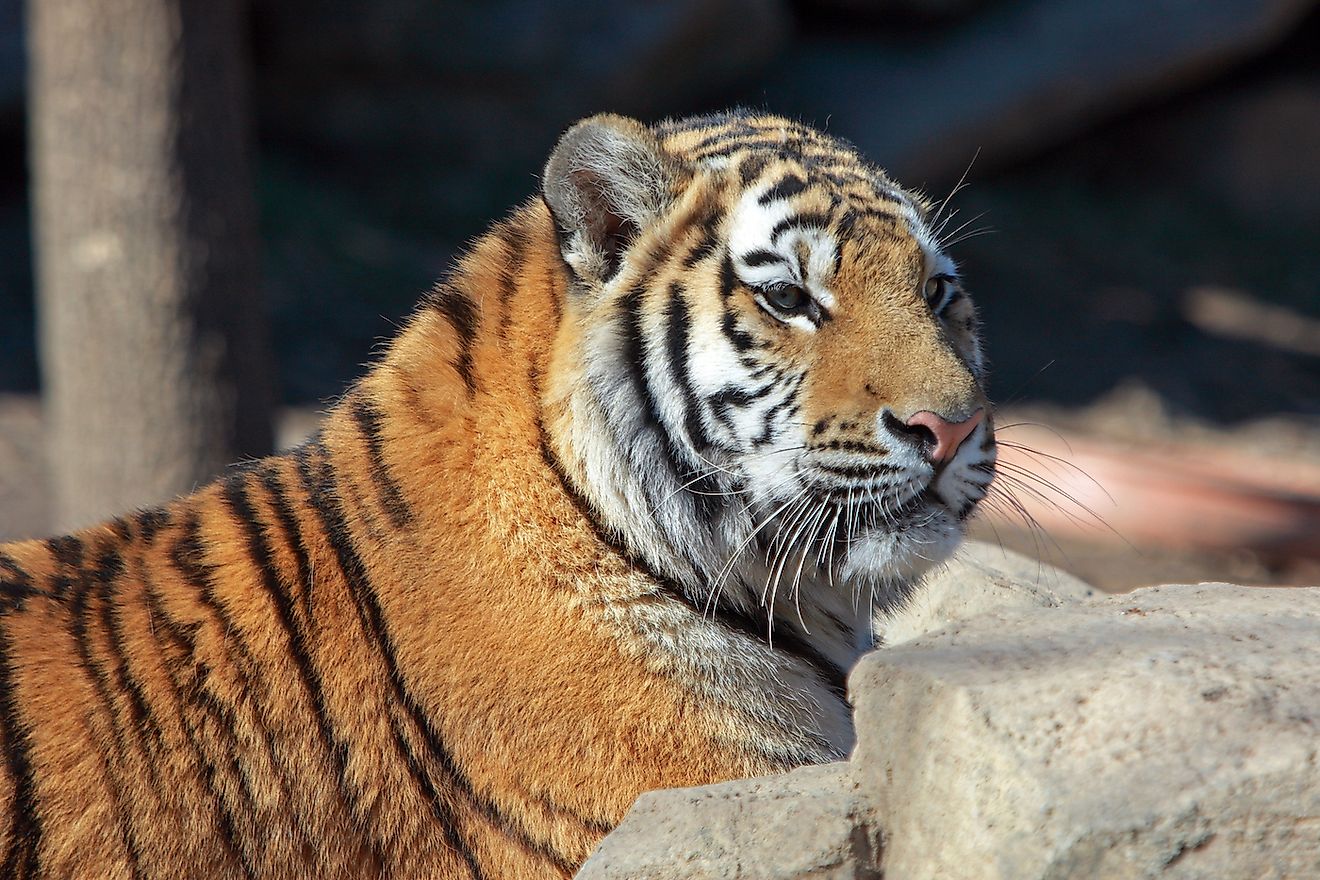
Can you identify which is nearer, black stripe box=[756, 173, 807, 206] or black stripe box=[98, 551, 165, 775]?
black stripe box=[98, 551, 165, 775]

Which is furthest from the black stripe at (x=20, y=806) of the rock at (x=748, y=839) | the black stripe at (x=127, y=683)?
the rock at (x=748, y=839)

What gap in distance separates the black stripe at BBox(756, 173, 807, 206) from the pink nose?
1.43ft

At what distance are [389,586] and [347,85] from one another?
6.51 meters

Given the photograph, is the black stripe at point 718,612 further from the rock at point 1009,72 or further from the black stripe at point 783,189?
the rock at point 1009,72

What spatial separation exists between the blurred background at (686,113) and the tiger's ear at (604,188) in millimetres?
1932

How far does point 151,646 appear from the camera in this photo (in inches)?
77.2

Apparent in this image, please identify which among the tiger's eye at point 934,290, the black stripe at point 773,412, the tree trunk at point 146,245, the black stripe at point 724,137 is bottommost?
the black stripe at point 773,412

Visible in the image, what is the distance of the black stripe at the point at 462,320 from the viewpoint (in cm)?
217

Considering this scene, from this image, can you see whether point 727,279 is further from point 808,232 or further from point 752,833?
point 752,833

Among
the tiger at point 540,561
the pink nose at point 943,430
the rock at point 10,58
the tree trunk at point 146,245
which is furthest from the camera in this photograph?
the rock at point 10,58

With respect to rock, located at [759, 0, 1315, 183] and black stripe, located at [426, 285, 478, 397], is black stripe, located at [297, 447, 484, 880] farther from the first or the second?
rock, located at [759, 0, 1315, 183]

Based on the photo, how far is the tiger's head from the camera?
6.83 feet

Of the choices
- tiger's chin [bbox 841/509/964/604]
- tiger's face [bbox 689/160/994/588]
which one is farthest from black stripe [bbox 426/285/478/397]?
tiger's chin [bbox 841/509/964/604]

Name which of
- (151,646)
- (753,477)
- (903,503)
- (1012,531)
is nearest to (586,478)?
(753,477)
